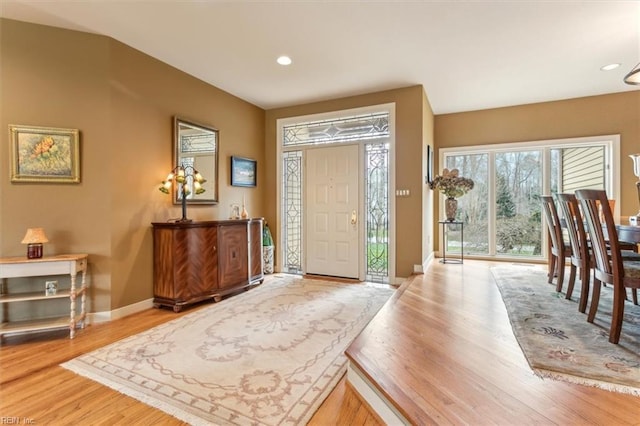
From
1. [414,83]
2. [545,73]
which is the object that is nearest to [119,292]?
[414,83]

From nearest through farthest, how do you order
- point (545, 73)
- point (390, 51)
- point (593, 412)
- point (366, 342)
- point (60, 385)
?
point (593, 412) < point (60, 385) < point (366, 342) < point (390, 51) < point (545, 73)

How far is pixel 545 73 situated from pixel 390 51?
2.27m

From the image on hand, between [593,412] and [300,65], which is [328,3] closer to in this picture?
[300,65]

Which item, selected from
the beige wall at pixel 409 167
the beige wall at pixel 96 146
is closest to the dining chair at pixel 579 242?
the beige wall at pixel 409 167

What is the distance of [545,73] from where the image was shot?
3.83 meters

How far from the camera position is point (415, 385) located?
1.59 meters

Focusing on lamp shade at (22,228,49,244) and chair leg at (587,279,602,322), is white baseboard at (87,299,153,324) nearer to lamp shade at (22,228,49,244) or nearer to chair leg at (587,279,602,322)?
lamp shade at (22,228,49,244)

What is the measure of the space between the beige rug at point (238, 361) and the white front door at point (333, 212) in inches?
50.4

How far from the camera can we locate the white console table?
7.91 ft

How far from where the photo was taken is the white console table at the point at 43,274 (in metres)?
2.41

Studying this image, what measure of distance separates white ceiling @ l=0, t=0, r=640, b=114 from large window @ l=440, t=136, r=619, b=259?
107cm

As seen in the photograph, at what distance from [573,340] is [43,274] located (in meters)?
4.20

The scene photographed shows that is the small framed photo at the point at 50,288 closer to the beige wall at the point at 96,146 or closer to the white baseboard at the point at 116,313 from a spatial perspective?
the beige wall at the point at 96,146

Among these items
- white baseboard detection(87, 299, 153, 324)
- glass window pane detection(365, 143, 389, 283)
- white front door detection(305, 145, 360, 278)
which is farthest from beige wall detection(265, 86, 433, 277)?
white baseboard detection(87, 299, 153, 324)
